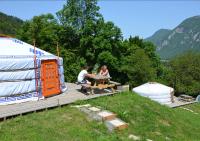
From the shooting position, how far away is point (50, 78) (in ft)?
46.0

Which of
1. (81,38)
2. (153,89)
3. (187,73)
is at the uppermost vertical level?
(81,38)

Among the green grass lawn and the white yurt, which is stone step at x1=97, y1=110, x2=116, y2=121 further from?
the white yurt

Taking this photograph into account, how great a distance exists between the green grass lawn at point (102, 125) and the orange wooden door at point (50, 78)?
2034mm

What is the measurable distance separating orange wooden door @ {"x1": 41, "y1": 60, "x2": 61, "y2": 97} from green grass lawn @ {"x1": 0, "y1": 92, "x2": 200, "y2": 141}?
6.67 feet

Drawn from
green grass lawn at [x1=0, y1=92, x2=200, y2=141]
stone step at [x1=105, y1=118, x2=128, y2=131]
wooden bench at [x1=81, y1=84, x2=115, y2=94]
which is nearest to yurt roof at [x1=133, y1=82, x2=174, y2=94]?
wooden bench at [x1=81, y1=84, x2=115, y2=94]

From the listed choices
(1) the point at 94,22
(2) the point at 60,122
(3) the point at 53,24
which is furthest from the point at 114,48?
(2) the point at 60,122

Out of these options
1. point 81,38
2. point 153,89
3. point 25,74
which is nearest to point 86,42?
point 81,38

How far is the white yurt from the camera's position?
12.2 metres

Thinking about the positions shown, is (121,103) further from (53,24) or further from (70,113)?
(53,24)

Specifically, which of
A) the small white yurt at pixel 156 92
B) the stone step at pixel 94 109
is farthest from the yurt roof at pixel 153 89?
the stone step at pixel 94 109

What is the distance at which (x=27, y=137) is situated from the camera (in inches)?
351

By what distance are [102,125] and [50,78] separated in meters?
4.27

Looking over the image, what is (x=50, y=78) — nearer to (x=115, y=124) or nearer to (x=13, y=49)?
(x=13, y=49)

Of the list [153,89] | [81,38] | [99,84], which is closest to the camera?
[99,84]
